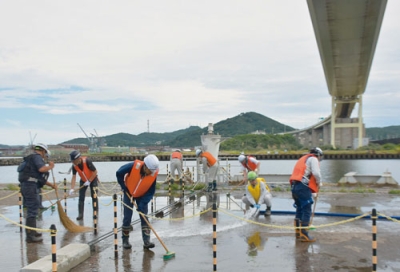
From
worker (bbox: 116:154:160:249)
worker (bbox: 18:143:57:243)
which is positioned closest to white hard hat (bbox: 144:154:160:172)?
worker (bbox: 116:154:160:249)

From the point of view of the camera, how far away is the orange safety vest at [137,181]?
7574 mm

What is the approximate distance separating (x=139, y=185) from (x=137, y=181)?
82mm

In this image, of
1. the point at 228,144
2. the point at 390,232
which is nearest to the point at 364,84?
the point at 228,144

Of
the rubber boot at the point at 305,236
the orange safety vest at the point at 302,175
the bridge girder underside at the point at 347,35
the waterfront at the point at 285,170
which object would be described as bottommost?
the waterfront at the point at 285,170

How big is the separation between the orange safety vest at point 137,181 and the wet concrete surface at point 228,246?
1088 millimetres

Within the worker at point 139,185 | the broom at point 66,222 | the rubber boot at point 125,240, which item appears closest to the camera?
the worker at point 139,185

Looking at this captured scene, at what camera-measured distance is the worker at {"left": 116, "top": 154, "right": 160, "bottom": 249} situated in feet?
24.5

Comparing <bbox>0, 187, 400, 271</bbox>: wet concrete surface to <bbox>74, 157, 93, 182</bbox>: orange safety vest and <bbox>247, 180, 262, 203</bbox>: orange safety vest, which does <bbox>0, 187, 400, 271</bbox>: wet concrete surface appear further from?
<bbox>74, 157, 93, 182</bbox>: orange safety vest

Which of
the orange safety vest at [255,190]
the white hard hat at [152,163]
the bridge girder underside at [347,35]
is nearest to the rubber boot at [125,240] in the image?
the white hard hat at [152,163]

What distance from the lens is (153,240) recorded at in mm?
8539

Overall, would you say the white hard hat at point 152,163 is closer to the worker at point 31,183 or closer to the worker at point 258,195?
the worker at point 31,183

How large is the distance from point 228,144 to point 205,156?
96.0 metres

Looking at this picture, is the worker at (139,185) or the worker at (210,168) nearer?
the worker at (139,185)

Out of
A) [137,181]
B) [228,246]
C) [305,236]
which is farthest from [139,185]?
[305,236]
